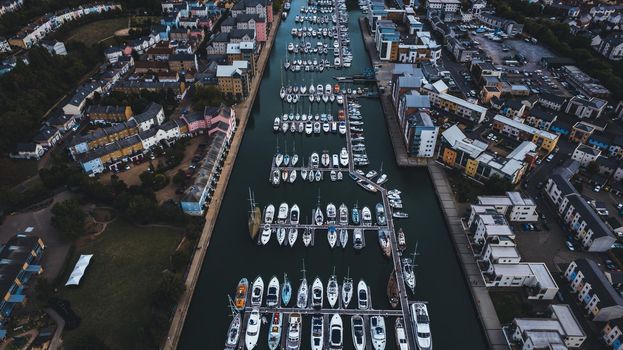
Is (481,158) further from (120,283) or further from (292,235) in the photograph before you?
(120,283)

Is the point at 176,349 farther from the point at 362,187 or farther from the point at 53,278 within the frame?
the point at 362,187

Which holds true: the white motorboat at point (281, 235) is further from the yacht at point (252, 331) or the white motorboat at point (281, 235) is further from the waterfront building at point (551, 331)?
the waterfront building at point (551, 331)

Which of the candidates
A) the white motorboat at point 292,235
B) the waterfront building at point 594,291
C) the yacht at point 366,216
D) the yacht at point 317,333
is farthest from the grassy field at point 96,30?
the waterfront building at point 594,291

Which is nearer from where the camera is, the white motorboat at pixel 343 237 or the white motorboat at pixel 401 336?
the white motorboat at pixel 401 336

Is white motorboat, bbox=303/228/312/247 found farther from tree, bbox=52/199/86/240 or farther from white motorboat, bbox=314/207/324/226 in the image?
tree, bbox=52/199/86/240

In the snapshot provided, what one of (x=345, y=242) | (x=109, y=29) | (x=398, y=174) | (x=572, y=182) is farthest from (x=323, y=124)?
(x=109, y=29)
